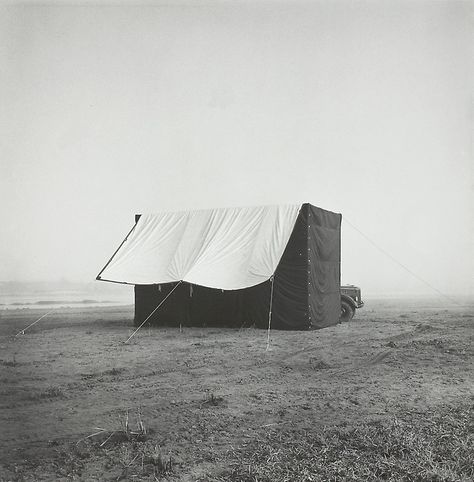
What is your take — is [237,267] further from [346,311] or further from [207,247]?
[346,311]

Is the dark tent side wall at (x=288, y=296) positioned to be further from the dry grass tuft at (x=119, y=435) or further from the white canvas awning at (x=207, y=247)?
the dry grass tuft at (x=119, y=435)

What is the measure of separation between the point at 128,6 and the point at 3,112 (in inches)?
77.4

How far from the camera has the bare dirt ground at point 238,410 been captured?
11.5 ft

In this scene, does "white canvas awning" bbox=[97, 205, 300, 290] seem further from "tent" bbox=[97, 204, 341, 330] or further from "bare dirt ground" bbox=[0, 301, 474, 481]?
"bare dirt ground" bbox=[0, 301, 474, 481]

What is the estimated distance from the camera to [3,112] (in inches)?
211

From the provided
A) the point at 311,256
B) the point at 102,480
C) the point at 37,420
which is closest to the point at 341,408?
the point at 102,480

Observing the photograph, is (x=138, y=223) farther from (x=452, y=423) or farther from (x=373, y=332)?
(x=452, y=423)

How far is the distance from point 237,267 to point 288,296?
126 centimetres

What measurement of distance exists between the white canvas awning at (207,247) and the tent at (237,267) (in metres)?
0.02

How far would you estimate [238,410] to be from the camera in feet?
15.8

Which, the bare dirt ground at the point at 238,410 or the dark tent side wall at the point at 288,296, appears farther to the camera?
the dark tent side wall at the point at 288,296

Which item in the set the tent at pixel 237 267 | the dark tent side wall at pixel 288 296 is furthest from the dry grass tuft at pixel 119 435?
the dark tent side wall at pixel 288 296

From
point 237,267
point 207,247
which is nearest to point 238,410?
point 237,267

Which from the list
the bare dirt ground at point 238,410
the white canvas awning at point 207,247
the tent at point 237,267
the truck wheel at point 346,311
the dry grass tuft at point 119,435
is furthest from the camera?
the truck wheel at point 346,311
